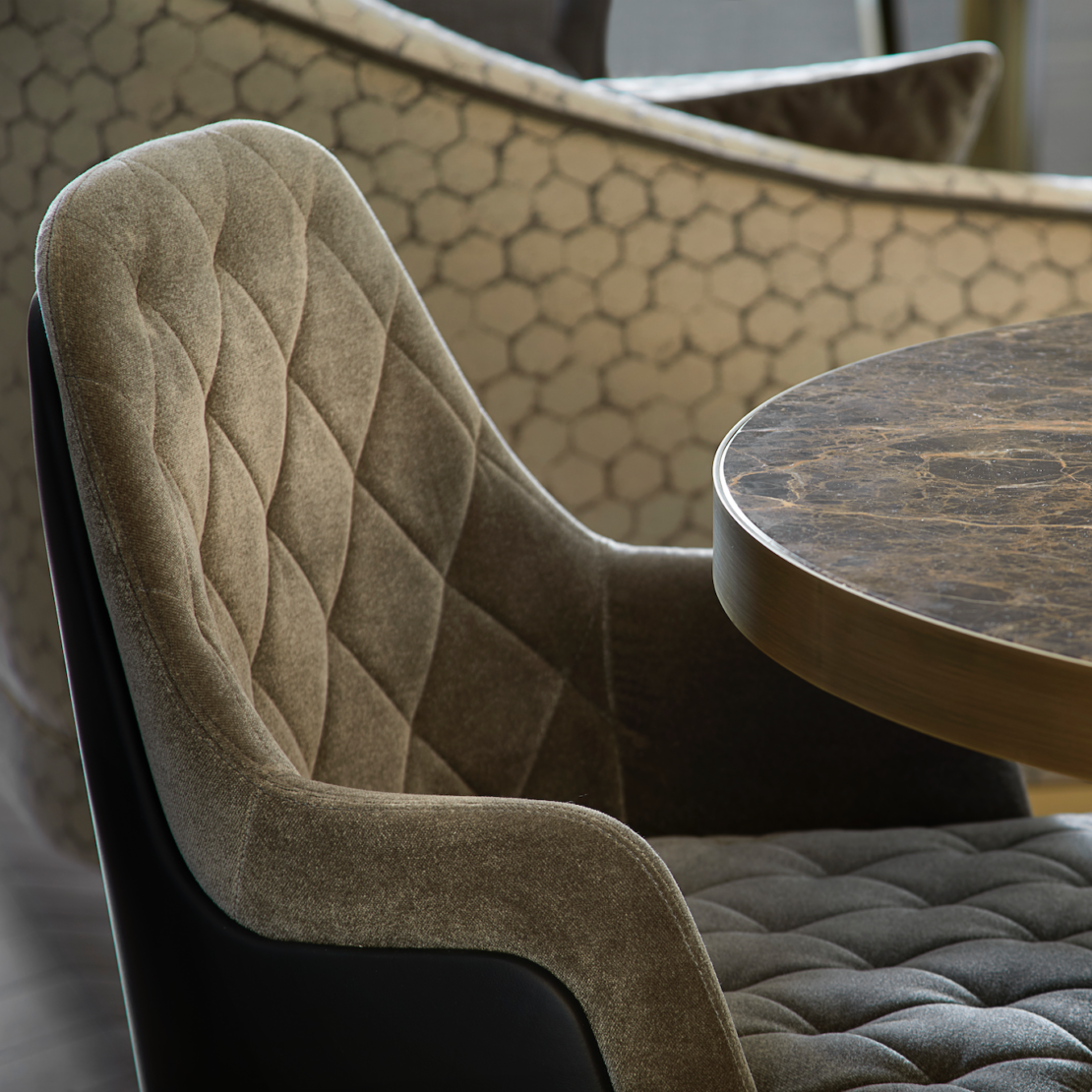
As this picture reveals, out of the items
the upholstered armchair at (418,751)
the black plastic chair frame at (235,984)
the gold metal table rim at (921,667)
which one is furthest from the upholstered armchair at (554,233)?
the gold metal table rim at (921,667)

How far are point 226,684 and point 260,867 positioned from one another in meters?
0.10

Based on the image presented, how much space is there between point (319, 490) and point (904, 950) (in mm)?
532

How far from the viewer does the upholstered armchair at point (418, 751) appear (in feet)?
1.73

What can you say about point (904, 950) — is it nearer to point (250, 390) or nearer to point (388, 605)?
point (388, 605)

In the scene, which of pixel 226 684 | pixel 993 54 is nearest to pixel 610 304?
pixel 993 54

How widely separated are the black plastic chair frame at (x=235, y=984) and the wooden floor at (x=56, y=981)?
2.41 ft

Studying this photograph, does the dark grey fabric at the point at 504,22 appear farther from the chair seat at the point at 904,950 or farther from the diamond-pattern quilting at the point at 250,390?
the chair seat at the point at 904,950

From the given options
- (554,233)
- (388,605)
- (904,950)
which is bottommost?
(904,950)

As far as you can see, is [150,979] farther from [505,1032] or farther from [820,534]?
[820,534]

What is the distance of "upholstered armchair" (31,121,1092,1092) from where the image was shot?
1.73ft

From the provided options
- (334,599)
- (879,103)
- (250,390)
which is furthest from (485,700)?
(879,103)

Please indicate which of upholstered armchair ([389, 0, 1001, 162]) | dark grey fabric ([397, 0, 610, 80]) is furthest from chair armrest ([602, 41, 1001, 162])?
dark grey fabric ([397, 0, 610, 80])

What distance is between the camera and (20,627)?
1.55m

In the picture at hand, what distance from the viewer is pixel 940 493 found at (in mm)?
570
